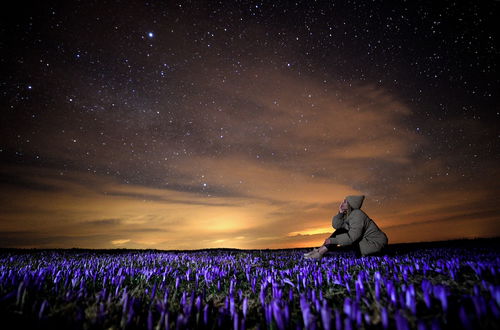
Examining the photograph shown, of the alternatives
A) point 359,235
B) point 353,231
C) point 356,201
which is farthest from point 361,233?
point 356,201

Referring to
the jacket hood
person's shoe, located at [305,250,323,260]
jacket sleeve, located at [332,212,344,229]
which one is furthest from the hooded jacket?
person's shoe, located at [305,250,323,260]

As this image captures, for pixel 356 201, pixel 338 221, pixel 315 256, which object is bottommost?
pixel 315 256

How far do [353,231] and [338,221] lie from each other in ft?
4.62

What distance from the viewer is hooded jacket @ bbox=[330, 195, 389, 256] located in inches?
299

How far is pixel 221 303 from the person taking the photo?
2.92 metres

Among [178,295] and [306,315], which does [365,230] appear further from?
[306,315]

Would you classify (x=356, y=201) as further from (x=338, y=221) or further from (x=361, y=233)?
(x=338, y=221)

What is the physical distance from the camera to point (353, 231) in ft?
24.8

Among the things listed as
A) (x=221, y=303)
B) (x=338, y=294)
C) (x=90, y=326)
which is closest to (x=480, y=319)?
(x=338, y=294)

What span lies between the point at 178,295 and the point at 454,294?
131 inches

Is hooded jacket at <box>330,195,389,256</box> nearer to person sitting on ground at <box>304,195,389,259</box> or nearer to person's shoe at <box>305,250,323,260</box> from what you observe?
person sitting on ground at <box>304,195,389,259</box>

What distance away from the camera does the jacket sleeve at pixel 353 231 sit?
24.7 feet

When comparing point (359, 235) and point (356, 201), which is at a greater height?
point (356, 201)

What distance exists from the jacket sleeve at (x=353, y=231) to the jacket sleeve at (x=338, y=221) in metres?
1.15
